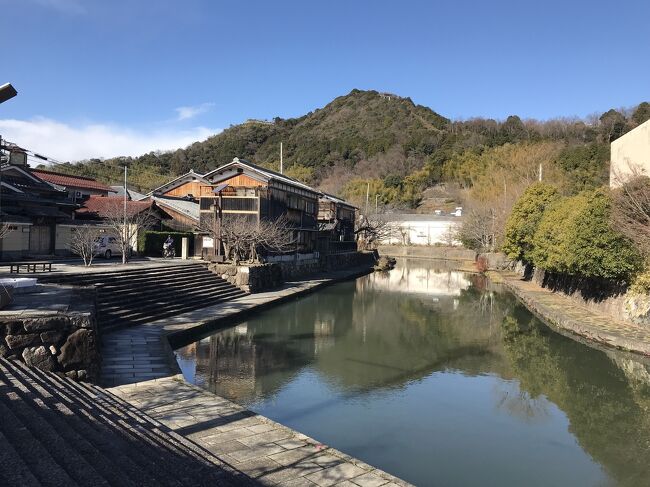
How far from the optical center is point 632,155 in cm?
1820

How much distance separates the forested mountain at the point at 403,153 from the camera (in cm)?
5478

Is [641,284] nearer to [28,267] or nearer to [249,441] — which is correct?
[249,441]

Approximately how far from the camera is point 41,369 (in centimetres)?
793

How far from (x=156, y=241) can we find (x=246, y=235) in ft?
26.0

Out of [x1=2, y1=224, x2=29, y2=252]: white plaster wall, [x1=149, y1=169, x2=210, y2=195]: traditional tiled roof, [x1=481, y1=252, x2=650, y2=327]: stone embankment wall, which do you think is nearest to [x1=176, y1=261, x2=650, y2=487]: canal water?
[x1=481, y1=252, x2=650, y2=327]: stone embankment wall

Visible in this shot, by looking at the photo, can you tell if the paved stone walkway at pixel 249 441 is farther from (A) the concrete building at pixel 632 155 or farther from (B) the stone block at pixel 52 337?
(A) the concrete building at pixel 632 155

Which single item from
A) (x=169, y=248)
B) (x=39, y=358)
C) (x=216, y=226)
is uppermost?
(x=216, y=226)

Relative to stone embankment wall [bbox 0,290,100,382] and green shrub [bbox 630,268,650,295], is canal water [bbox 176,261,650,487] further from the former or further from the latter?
stone embankment wall [bbox 0,290,100,382]

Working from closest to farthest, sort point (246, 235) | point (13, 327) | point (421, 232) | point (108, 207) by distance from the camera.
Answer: point (13, 327) < point (246, 235) < point (108, 207) < point (421, 232)

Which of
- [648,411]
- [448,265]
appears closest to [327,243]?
[448,265]

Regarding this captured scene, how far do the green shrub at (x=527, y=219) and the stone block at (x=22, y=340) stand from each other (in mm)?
25449

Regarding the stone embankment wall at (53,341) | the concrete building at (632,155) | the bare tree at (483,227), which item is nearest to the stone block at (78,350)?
the stone embankment wall at (53,341)

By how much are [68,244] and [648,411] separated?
24863mm

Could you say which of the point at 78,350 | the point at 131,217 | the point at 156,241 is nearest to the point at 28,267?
the point at 78,350
